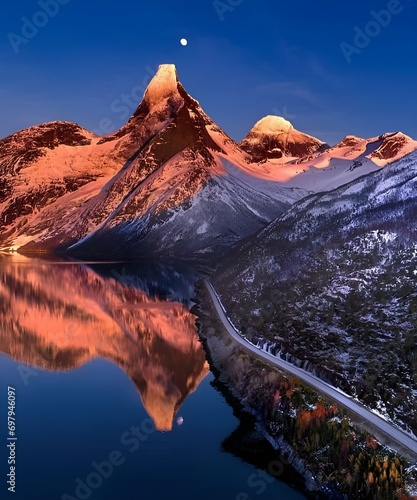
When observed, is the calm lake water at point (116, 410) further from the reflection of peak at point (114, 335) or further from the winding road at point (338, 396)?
the winding road at point (338, 396)

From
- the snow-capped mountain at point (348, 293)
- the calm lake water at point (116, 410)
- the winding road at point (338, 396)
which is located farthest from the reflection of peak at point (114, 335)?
the snow-capped mountain at point (348, 293)

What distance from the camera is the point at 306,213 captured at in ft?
354

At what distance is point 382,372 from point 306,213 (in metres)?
71.6

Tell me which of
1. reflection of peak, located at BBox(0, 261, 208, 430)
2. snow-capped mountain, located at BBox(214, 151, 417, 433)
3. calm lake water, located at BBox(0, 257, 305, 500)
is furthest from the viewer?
reflection of peak, located at BBox(0, 261, 208, 430)

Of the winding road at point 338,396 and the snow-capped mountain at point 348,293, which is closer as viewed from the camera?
the winding road at point 338,396

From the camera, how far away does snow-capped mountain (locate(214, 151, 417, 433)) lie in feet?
129

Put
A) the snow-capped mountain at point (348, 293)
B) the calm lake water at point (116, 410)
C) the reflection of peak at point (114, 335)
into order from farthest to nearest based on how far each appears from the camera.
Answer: the reflection of peak at point (114, 335), the snow-capped mountain at point (348, 293), the calm lake water at point (116, 410)

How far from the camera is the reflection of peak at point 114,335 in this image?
48156mm

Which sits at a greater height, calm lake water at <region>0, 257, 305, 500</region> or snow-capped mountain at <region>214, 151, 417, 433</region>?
snow-capped mountain at <region>214, 151, 417, 433</region>

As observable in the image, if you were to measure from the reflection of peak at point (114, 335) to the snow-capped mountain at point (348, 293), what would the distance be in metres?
7.19

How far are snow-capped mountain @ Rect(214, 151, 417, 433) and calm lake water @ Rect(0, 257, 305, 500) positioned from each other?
309 inches

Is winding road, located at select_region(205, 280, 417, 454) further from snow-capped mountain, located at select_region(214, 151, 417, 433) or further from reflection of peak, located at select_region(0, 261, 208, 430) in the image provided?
reflection of peak, located at select_region(0, 261, 208, 430)

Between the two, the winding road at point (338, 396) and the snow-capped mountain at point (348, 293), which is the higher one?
the snow-capped mountain at point (348, 293)

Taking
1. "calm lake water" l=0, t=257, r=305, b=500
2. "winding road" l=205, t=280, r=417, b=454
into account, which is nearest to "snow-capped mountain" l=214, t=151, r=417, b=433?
"winding road" l=205, t=280, r=417, b=454
